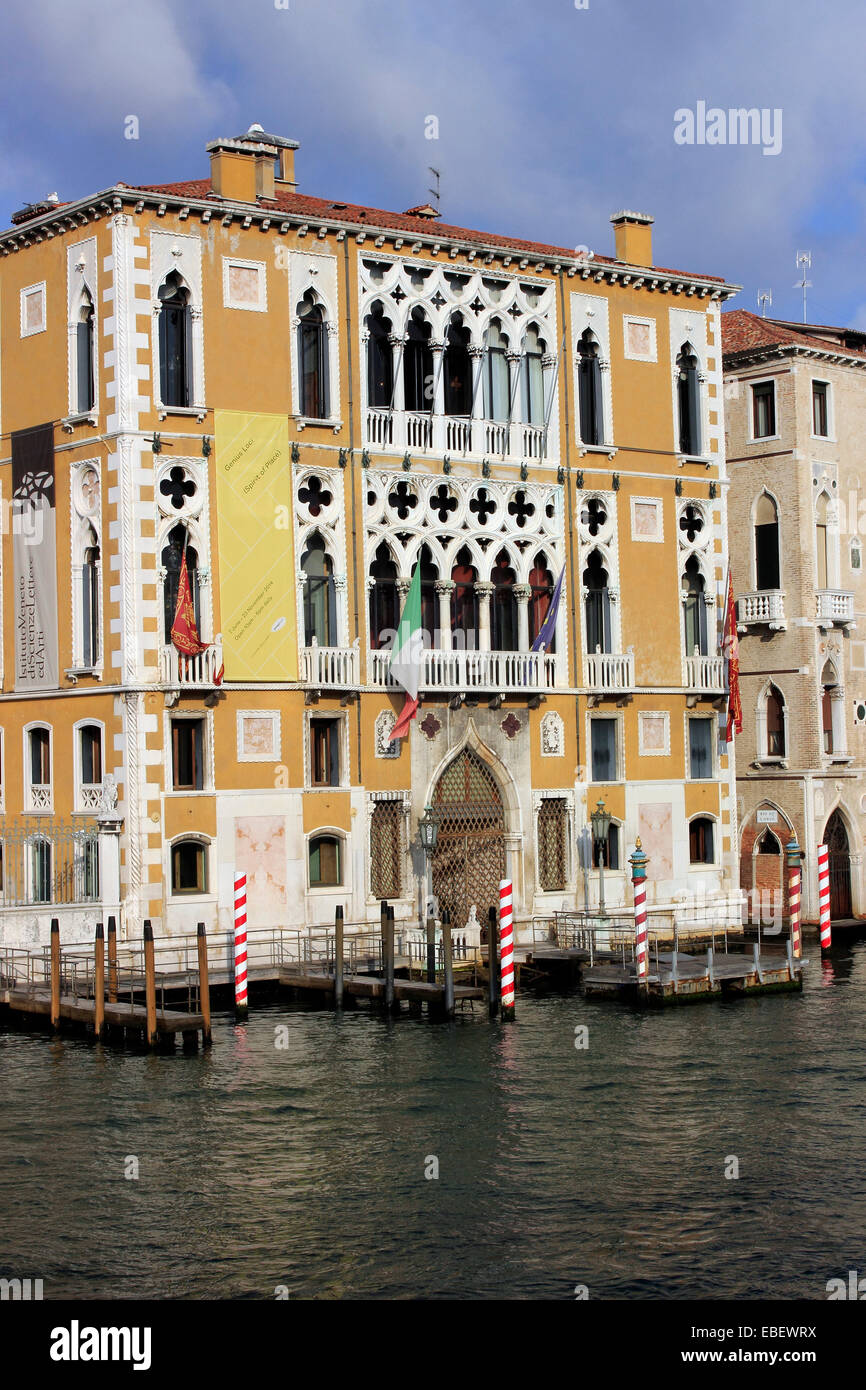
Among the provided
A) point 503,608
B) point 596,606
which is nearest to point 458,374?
point 503,608

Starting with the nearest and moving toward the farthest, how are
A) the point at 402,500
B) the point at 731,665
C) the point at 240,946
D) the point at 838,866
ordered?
the point at 240,946, the point at 402,500, the point at 731,665, the point at 838,866

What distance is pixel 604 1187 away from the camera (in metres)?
20.0

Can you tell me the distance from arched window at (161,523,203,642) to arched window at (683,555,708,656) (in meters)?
10.2

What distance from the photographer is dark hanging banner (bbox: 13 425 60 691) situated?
32.2m

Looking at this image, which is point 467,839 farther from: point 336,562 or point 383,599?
point 336,562

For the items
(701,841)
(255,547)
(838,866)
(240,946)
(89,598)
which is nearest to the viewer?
(240,946)

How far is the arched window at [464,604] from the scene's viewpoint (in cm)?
3416

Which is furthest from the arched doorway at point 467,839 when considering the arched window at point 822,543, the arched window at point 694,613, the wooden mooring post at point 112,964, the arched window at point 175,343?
the arched window at point 822,543

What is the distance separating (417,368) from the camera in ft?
111

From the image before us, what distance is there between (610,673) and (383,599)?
4702 mm

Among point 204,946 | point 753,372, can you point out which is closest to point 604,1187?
point 204,946

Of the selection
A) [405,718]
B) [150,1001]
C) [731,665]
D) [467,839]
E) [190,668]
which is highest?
[731,665]

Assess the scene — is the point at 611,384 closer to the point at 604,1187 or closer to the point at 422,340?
the point at 422,340

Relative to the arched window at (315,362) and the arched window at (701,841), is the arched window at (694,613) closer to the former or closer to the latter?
the arched window at (701,841)
